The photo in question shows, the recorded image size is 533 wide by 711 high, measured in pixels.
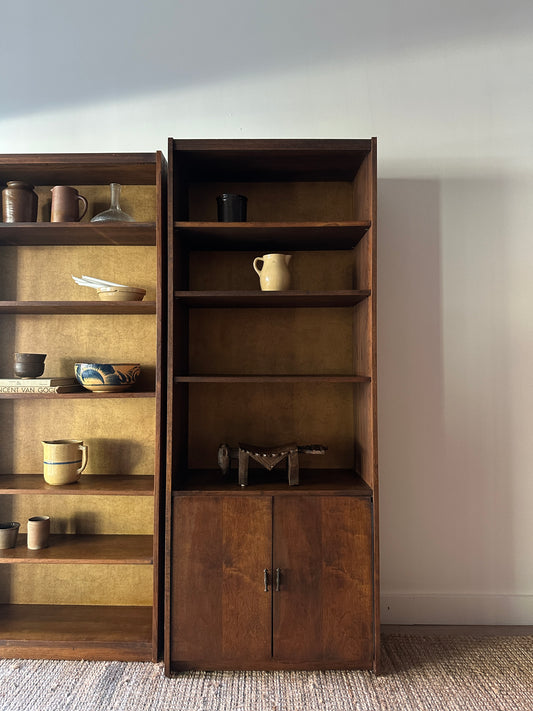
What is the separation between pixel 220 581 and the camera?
5.87 ft

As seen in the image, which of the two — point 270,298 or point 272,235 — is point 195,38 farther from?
point 270,298

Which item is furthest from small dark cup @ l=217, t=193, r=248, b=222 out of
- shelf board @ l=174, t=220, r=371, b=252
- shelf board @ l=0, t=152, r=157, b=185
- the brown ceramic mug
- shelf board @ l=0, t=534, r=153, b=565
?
shelf board @ l=0, t=534, r=153, b=565

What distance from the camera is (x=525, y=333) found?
218 centimetres

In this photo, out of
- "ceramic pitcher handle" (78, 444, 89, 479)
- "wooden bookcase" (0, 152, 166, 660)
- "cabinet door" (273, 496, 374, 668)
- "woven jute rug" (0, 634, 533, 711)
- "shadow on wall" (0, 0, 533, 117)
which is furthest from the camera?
"shadow on wall" (0, 0, 533, 117)

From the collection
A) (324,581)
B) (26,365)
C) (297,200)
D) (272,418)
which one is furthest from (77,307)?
(324,581)

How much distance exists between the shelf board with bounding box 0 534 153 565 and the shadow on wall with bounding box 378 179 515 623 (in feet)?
3.35

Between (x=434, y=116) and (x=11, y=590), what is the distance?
2736 millimetres

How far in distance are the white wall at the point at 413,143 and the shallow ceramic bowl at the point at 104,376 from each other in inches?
39.6

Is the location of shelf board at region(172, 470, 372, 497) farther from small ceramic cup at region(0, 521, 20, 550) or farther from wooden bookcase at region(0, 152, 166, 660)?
small ceramic cup at region(0, 521, 20, 550)

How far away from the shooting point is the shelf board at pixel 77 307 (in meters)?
1.86

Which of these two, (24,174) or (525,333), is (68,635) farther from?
(525,333)

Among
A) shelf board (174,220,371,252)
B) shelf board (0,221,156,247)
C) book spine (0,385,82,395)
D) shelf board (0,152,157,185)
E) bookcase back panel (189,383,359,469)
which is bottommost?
bookcase back panel (189,383,359,469)

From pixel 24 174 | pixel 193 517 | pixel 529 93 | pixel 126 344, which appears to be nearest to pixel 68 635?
pixel 193 517

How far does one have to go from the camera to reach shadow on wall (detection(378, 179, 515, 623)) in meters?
2.16
